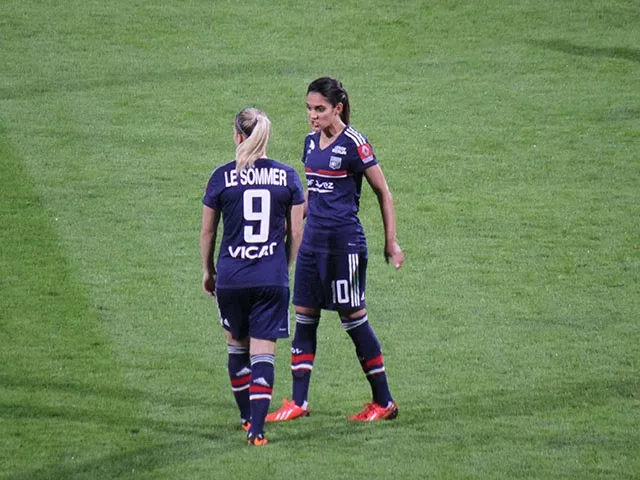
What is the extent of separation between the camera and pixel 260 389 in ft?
20.9

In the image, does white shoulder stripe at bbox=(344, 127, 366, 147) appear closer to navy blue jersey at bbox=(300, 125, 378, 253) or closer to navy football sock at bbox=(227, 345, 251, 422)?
navy blue jersey at bbox=(300, 125, 378, 253)

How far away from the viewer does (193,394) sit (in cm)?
723

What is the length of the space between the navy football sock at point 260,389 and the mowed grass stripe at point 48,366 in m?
0.64

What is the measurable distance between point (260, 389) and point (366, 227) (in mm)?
4346

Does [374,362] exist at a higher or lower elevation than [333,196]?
lower

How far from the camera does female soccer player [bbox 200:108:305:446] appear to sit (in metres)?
6.27

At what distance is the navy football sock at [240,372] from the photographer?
6547 mm

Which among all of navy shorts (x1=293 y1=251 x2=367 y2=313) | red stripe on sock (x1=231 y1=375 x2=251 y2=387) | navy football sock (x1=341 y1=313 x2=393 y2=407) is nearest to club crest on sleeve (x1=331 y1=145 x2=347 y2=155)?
navy shorts (x1=293 y1=251 x2=367 y2=313)

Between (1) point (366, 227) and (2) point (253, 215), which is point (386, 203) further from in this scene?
(1) point (366, 227)

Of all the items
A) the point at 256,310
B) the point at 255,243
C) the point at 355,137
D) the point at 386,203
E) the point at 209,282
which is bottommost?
the point at 256,310

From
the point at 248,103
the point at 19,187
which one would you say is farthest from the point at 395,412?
the point at 248,103

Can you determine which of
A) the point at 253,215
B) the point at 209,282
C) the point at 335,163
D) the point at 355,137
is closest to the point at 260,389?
the point at 209,282

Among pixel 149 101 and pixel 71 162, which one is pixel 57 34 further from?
pixel 71 162

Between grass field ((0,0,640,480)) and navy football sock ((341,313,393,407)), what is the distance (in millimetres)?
172
